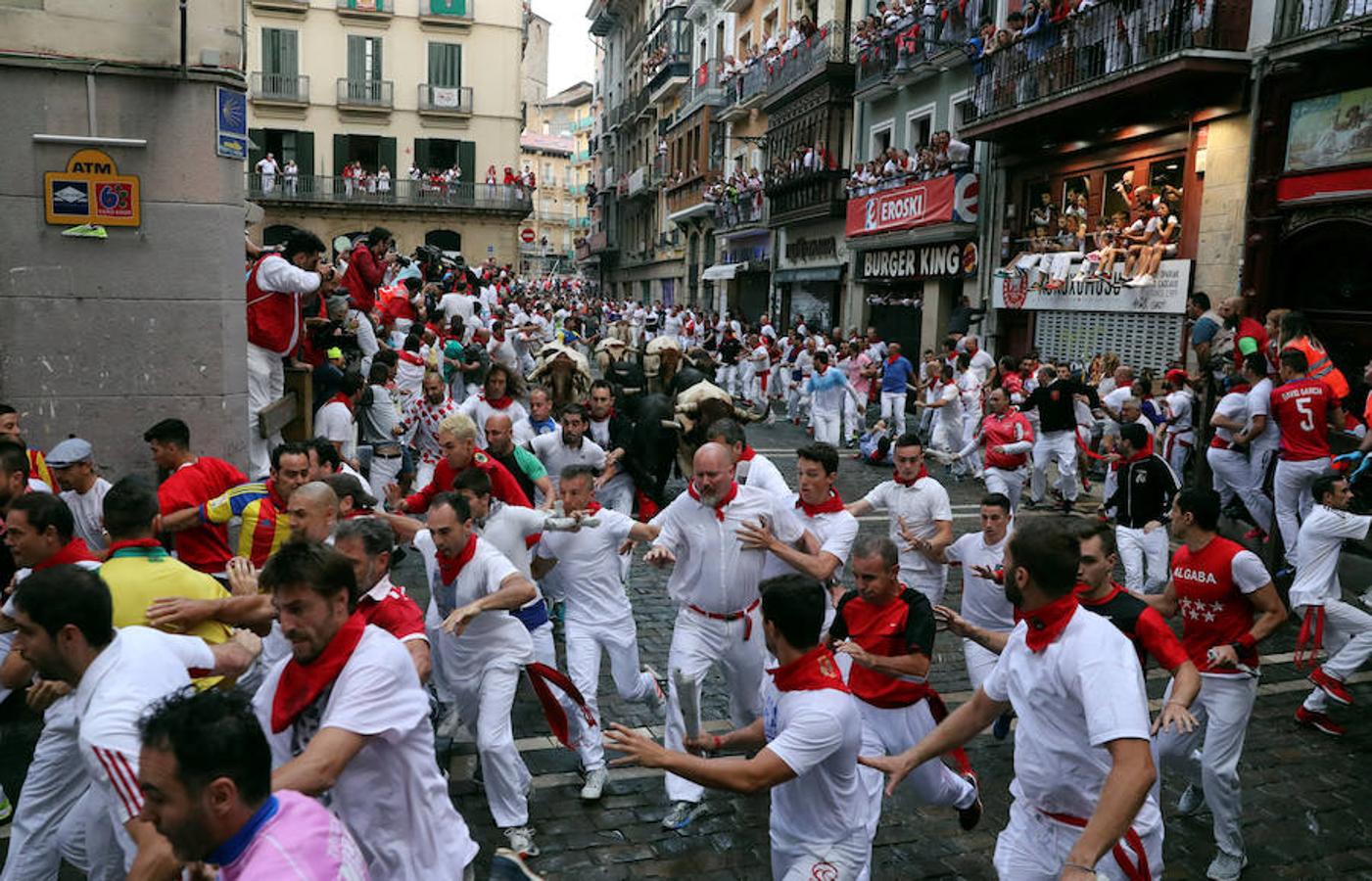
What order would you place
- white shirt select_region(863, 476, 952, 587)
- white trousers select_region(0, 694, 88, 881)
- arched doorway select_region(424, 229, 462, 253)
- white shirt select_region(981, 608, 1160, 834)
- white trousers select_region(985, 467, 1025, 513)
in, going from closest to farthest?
1. white shirt select_region(981, 608, 1160, 834)
2. white trousers select_region(0, 694, 88, 881)
3. white shirt select_region(863, 476, 952, 587)
4. white trousers select_region(985, 467, 1025, 513)
5. arched doorway select_region(424, 229, 462, 253)

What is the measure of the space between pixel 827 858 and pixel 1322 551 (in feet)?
17.8

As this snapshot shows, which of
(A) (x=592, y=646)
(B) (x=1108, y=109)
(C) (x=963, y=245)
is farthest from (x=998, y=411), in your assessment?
(C) (x=963, y=245)

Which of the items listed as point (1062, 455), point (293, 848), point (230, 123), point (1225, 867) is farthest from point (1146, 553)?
point (293, 848)

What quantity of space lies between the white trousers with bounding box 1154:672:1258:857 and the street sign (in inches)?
284

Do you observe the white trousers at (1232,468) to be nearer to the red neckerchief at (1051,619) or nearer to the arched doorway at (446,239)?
the red neckerchief at (1051,619)

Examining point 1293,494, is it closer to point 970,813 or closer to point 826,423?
point 970,813

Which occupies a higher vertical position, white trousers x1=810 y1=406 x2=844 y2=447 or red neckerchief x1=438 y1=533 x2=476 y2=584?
red neckerchief x1=438 y1=533 x2=476 y2=584

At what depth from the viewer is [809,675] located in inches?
149

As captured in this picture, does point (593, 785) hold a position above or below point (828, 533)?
below

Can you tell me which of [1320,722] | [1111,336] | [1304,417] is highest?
[1111,336]

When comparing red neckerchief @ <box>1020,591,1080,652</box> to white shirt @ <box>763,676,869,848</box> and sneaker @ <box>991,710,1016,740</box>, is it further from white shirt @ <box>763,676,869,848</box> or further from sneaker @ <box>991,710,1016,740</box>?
sneaker @ <box>991,710,1016,740</box>

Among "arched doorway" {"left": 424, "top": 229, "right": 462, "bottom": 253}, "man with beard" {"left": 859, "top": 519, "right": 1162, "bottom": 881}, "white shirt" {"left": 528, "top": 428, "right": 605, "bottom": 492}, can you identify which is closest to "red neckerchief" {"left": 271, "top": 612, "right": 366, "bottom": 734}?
"man with beard" {"left": 859, "top": 519, "right": 1162, "bottom": 881}

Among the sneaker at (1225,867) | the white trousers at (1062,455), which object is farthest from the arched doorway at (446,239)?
the sneaker at (1225,867)

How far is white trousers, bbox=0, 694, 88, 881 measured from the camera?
4.05 metres
